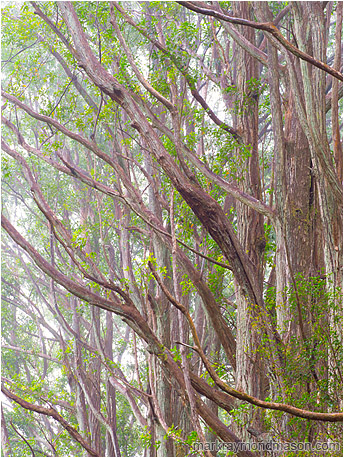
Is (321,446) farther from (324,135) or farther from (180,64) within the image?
(180,64)

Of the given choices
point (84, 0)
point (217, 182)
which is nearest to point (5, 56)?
point (84, 0)

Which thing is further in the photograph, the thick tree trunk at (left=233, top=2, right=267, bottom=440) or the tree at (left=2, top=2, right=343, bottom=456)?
the thick tree trunk at (left=233, top=2, right=267, bottom=440)

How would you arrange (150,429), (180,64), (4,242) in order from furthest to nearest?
1. (4,242)
2. (150,429)
3. (180,64)

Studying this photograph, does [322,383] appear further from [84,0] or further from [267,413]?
[84,0]

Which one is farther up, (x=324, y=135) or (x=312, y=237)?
(x=324, y=135)

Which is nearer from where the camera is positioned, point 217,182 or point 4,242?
point 217,182

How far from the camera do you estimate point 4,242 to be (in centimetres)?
1048

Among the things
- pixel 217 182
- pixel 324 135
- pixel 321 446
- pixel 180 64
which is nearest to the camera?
pixel 321 446

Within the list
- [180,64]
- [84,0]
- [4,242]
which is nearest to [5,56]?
[84,0]

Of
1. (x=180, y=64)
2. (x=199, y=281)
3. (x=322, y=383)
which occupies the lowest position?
(x=322, y=383)

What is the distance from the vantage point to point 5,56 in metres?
8.09

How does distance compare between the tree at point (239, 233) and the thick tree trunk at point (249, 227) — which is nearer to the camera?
the tree at point (239, 233)

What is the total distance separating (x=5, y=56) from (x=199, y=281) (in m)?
5.69

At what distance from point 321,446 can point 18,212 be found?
906cm
